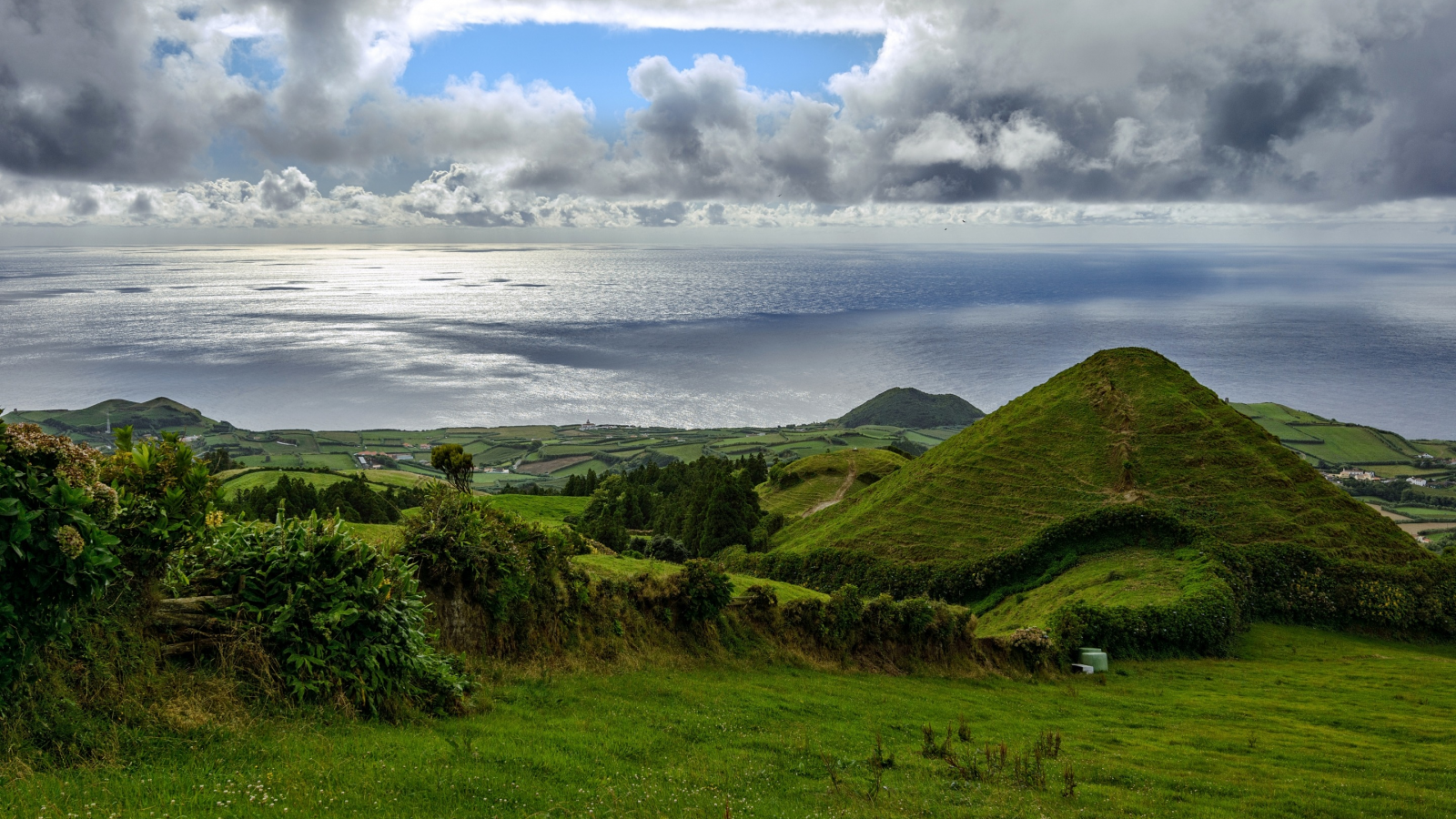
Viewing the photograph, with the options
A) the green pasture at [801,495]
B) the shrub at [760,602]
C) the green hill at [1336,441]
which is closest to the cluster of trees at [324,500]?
the shrub at [760,602]

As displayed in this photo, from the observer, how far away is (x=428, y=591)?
1420 cm

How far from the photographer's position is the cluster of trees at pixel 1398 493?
105875 millimetres

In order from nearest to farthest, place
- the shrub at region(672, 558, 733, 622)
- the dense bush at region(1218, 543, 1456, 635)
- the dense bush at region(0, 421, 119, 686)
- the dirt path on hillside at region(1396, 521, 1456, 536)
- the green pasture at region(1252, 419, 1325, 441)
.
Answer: the dense bush at region(0, 421, 119, 686)
the shrub at region(672, 558, 733, 622)
the dense bush at region(1218, 543, 1456, 635)
the dirt path on hillside at region(1396, 521, 1456, 536)
the green pasture at region(1252, 419, 1325, 441)

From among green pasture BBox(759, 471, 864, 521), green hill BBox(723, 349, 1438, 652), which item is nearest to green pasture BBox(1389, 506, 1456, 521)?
green hill BBox(723, 349, 1438, 652)

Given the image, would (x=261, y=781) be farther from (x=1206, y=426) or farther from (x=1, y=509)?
(x=1206, y=426)

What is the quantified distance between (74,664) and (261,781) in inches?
107

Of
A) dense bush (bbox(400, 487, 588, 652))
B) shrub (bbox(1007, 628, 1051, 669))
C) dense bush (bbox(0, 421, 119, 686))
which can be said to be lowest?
shrub (bbox(1007, 628, 1051, 669))

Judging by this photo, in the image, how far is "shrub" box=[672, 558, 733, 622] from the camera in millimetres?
19859

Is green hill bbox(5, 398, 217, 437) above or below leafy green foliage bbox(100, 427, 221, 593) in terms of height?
below

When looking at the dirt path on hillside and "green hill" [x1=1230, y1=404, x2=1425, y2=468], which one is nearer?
the dirt path on hillside

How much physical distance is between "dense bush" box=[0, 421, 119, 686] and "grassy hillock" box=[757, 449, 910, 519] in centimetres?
5777

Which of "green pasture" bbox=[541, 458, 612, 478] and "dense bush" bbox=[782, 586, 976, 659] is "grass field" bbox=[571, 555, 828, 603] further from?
"green pasture" bbox=[541, 458, 612, 478]

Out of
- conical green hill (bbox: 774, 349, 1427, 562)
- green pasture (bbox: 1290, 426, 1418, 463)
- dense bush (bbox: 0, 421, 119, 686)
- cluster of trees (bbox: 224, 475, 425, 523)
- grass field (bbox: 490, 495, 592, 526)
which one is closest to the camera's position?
dense bush (bbox: 0, 421, 119, 686)

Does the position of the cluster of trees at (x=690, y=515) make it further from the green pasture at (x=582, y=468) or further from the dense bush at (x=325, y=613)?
the green pasture at (x=582, y=468)
